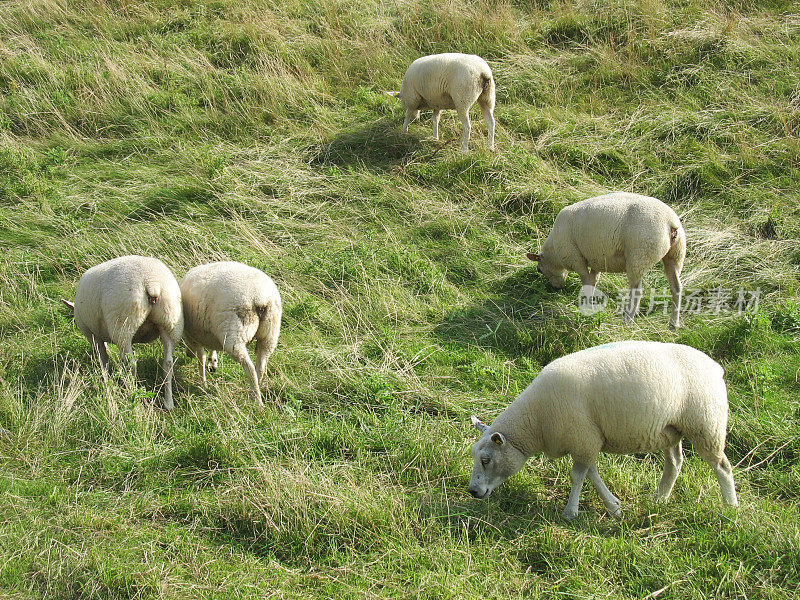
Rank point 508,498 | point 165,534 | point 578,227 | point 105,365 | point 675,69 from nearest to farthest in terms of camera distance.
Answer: point 165,534, point 508,498, point 105,365, point 578,227, point 675,69

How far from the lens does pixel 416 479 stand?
203 inches

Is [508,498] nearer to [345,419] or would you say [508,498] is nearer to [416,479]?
[416,479]

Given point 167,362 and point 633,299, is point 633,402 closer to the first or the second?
point 633,299

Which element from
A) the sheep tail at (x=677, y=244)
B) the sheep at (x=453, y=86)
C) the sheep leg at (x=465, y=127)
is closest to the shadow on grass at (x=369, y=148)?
the sheep at (x=453, y=86)

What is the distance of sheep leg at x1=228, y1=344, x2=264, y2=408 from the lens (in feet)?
19.5

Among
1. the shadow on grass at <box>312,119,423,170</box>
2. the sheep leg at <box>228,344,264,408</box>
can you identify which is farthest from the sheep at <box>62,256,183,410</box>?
the shadow on grass at <box>312,119,423,170</box>

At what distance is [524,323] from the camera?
7160 millimetres

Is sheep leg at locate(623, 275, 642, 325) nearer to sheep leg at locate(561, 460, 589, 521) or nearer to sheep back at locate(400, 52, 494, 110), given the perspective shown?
sheep leg at locate(561, 460, 589, 521)

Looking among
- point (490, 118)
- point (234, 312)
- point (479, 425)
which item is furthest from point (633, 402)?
point (490, 118)

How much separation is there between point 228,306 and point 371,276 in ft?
6.82

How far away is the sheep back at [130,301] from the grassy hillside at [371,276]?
1.69ft

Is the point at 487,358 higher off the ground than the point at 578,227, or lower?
lower

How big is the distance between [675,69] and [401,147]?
434 centimetres

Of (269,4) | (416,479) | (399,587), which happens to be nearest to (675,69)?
(269,4)
